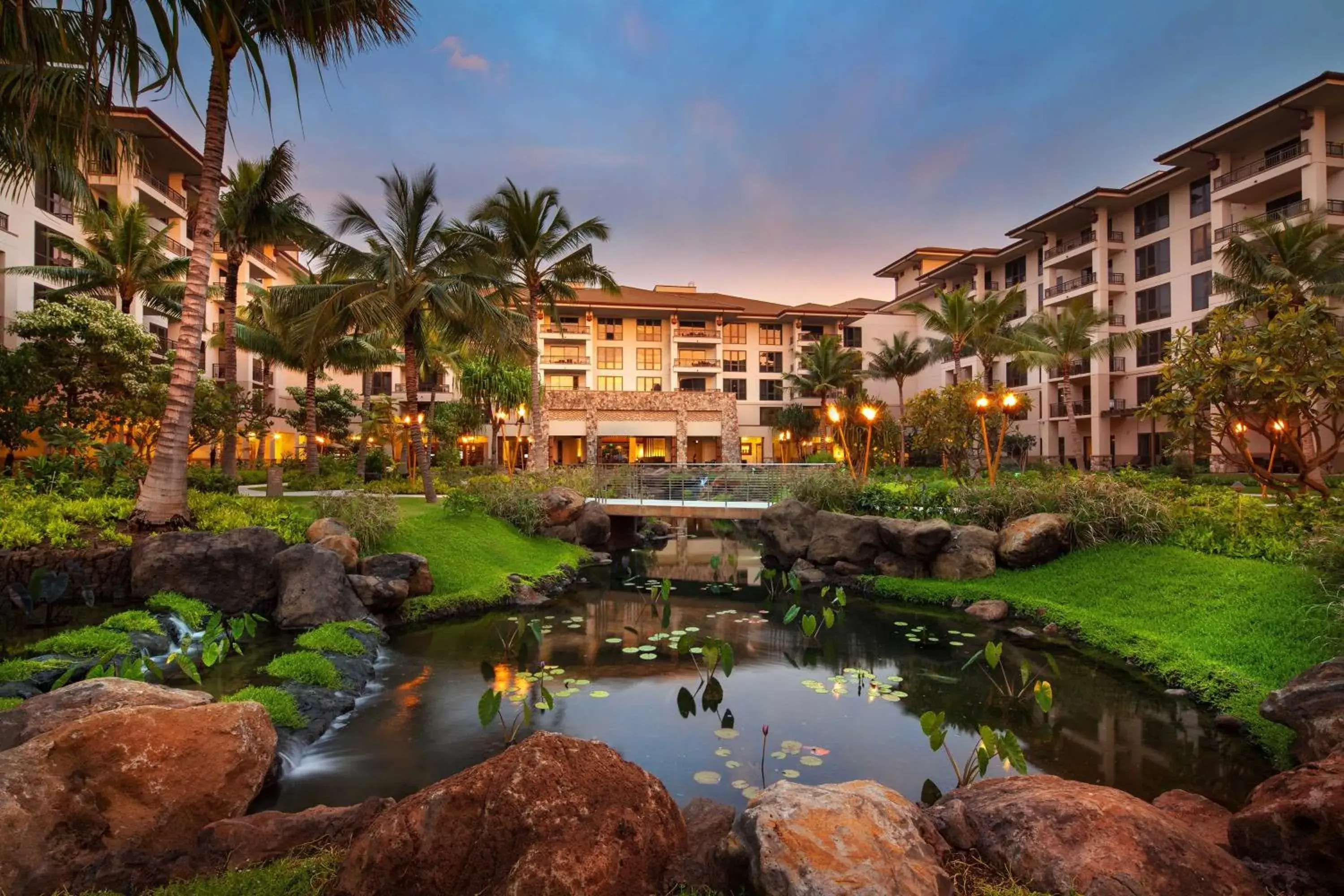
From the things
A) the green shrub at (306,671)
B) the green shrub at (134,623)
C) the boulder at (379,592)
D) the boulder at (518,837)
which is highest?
the boulder at (518,837)

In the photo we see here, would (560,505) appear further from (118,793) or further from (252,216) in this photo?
(118,793)

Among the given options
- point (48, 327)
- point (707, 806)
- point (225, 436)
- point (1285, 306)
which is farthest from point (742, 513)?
point (48, 327)

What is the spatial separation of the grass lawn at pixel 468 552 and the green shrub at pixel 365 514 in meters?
0.31

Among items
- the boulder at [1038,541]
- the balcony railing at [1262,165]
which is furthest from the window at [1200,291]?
the boulder at [1038,541]

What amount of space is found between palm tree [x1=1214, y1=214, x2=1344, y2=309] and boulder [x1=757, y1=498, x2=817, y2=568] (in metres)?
15.9

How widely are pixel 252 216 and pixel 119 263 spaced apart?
360 inches

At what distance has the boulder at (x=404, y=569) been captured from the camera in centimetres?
1288

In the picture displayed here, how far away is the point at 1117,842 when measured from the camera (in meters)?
3.61

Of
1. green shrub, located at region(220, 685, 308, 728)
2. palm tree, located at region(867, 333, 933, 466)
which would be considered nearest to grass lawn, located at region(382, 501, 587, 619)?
green shrub, located at region(220, 685, 308, 728)

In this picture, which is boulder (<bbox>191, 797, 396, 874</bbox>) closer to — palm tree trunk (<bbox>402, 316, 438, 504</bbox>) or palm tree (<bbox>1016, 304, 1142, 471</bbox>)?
palm tree trunk (<bbox>402, 316, 438, 504</bbox>)

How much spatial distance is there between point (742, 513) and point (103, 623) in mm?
15231

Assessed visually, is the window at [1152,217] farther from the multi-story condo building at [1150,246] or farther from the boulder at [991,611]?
the boulder at [991,611]

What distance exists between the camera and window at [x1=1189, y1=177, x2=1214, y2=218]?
31.2 m

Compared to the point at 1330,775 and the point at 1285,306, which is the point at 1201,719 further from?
the point at 1285,306
